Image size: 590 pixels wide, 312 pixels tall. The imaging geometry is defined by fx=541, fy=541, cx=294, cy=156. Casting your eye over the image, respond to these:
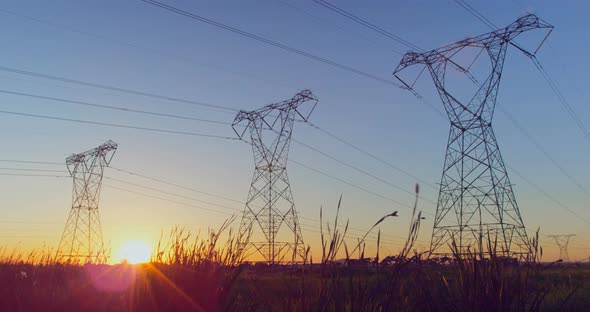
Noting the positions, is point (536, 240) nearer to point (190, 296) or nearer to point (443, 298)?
point (443, 298)

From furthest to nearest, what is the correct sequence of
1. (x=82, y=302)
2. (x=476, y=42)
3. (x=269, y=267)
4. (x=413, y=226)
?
(x=476, y=42), (x=82, y=302), (x=269, y=267), (x=413, y=226)

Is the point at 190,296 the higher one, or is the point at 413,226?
the point at 413,226

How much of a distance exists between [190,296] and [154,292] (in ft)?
1.44

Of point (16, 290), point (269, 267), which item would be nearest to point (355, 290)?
point (269, 267)

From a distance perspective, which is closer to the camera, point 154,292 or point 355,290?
point 355,290

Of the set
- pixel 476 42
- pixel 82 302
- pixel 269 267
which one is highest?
pixel 476 42

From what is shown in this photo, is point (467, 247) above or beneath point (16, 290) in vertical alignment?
above

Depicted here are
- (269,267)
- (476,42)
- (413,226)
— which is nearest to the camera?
(413,226)

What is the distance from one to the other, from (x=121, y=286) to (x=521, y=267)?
6.21 m

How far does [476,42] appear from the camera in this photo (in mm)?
33781

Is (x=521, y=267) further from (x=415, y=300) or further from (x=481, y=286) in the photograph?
(x=415, y=300)

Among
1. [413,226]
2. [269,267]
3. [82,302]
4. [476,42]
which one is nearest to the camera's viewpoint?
[413,226]

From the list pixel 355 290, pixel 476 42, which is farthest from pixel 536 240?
pixel 476 42

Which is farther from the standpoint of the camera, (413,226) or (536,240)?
(536,240)
